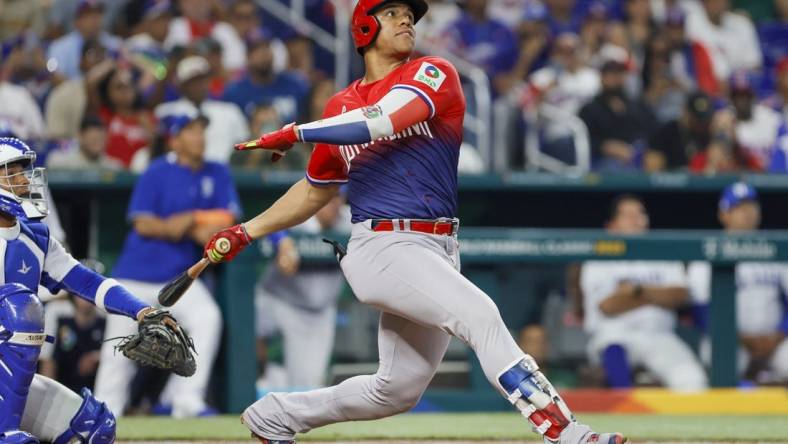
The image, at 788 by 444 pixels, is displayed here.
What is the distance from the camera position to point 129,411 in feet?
24.1

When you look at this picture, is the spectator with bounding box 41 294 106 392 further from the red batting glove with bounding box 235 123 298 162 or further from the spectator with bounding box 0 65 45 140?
the red batting glove with bounding box 235 123 298 162

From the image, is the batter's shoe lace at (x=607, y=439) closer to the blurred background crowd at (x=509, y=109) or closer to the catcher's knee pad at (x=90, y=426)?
the catcher's knee pad at (x=90, y=426)

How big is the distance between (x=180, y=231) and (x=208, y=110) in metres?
1.90

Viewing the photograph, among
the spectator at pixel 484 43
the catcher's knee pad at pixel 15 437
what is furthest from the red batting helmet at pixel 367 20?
the spectator at pixel 484 43

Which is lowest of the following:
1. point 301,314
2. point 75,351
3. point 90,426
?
point 75,351

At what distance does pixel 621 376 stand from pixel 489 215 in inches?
62.6

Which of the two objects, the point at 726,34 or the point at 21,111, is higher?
the point at 726,34

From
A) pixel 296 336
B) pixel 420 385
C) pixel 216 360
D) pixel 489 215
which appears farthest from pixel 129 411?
pixel 420 385

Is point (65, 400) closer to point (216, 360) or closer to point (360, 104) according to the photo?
point (360, 104)

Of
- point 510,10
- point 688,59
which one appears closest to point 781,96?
point 688,59

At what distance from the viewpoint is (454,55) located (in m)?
11.0

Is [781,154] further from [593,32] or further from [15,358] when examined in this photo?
[15,358]

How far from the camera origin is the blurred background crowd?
7812mm

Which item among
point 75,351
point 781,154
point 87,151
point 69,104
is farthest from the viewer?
point 781,154
